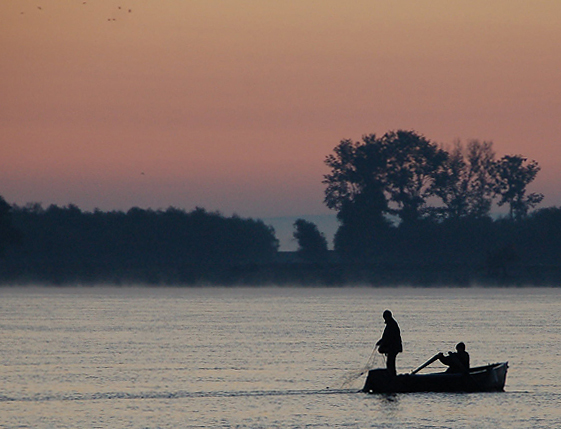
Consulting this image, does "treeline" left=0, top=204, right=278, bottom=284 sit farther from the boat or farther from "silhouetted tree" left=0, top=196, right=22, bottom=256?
the boat

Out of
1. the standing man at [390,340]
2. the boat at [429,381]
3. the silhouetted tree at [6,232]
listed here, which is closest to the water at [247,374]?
the boat at [429,381]

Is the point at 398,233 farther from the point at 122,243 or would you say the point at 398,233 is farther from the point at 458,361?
the point at 458,361

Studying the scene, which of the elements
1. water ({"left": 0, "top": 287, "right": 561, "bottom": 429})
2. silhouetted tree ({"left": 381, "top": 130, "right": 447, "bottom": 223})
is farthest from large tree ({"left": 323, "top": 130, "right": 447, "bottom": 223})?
water ({"left": 0, "top": 287, "right": 561, "bottom": 429})

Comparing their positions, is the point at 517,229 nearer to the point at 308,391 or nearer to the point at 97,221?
the point at 97,221

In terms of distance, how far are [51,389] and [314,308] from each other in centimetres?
8789

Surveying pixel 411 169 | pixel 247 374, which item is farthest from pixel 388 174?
pixel 247 374

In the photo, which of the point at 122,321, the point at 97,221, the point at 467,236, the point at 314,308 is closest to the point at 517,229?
the point at 467,236

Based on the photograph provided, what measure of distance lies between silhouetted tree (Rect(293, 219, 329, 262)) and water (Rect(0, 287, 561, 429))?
295 feet

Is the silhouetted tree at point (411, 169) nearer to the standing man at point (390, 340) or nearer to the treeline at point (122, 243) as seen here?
the treeline at point (122, 243)

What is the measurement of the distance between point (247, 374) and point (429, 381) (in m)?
10.5

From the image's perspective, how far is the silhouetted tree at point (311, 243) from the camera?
18400 cm

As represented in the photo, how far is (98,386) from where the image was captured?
41750 millimetres

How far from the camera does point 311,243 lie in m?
185

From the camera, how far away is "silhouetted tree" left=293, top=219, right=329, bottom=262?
184m
